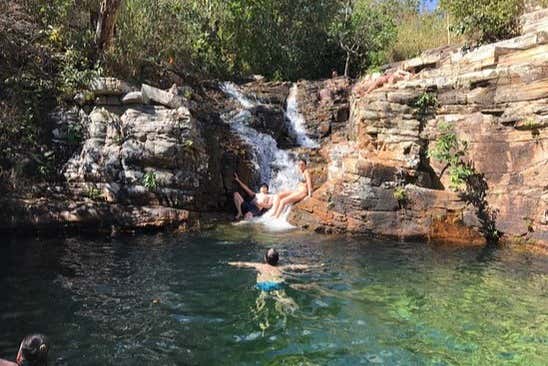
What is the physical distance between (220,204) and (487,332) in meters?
9.68

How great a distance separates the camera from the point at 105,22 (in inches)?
624

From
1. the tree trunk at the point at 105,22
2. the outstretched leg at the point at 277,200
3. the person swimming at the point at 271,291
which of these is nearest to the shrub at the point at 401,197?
the outstretched leg at the point at 277,200

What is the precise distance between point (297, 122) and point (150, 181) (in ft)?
27.7

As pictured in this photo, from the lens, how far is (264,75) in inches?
1040

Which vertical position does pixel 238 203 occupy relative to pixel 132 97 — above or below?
below

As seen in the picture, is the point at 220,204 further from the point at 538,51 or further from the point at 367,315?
the point at 538,51

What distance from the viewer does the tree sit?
25531 millimetres

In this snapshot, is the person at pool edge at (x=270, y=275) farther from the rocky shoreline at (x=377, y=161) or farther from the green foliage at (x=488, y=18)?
the green foliage at (x=488, y=18)

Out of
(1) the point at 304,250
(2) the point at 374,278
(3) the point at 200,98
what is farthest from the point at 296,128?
(2) the point at 374,278

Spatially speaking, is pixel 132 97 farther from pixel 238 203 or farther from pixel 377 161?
pixel 377 161

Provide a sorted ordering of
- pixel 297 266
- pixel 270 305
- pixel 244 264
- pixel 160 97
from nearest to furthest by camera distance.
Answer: pixel 270 305 → pixel 244 264 → pixel 297 266 → pixel 160 97

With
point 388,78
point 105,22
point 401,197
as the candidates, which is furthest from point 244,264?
point 388,78

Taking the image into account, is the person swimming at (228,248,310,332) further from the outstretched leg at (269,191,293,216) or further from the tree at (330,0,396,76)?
the tree at (330,0,396,76)

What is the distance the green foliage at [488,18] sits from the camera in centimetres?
1540
